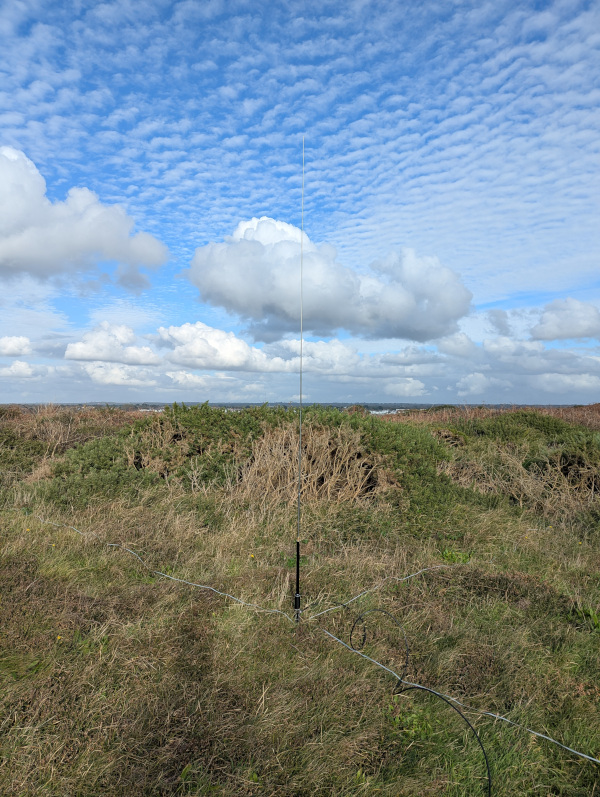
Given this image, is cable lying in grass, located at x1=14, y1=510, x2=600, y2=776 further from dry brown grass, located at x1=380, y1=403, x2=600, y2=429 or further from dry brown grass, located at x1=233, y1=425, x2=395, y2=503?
dry brown grass, located at x1=380, y1=403, x2=600, y2=429

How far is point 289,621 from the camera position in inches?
158

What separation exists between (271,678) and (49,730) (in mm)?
1230

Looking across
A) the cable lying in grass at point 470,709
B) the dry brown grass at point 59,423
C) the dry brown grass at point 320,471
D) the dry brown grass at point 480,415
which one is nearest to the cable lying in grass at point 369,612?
the cable lying in grass at point 470,709

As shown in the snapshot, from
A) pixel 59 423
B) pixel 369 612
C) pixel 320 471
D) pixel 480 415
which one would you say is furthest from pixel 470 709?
pixel 480 415

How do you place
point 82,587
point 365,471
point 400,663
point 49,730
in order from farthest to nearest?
point 365,471 → point 82,587 → point 400,663 → point 49,730

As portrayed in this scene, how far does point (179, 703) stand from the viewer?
2.89 meters

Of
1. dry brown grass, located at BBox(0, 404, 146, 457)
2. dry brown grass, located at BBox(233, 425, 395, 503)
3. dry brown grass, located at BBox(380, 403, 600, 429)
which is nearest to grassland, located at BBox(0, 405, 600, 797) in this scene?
dry brown grass, located at BBox(233, 425, 395, 503)

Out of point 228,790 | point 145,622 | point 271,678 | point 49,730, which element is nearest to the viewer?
point 228,790

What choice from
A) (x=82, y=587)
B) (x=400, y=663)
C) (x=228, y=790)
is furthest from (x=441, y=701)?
(x=82, y=587)

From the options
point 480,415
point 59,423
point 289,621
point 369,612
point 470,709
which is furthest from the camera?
point 480,415

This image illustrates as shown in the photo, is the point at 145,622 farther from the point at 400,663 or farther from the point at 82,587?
the point at 400,663

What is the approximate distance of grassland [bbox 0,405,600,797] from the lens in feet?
8.68

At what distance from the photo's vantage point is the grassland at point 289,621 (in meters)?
2.64

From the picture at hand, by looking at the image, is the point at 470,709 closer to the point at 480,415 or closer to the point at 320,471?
the point at 320,471
